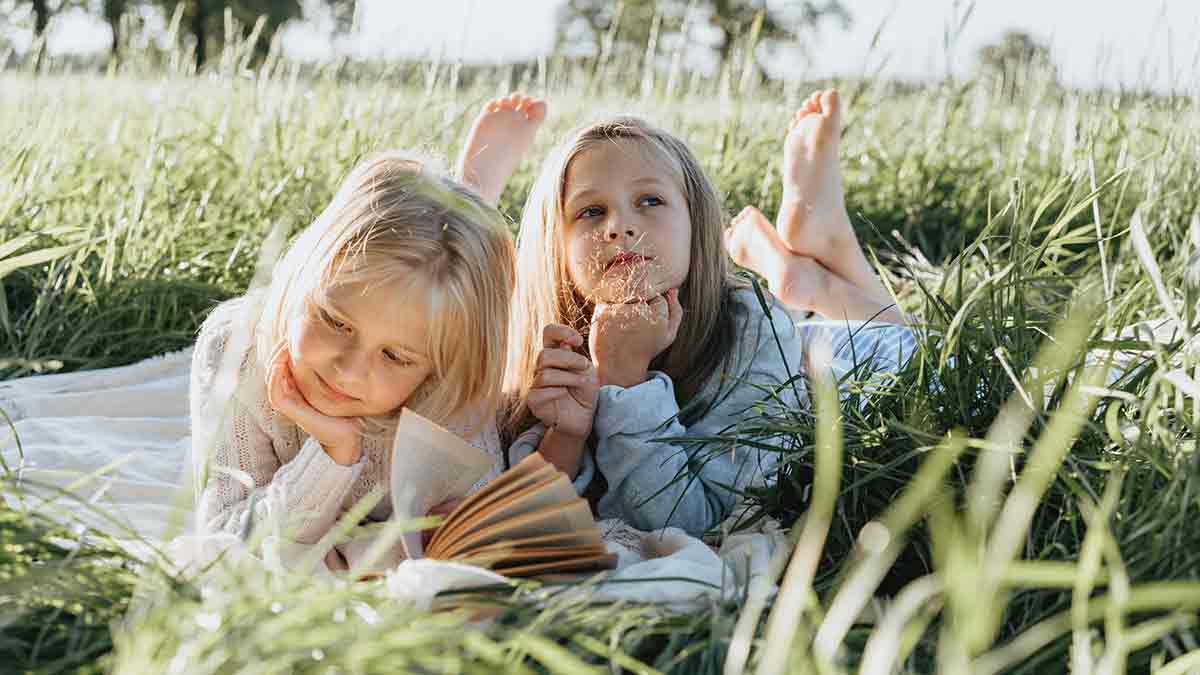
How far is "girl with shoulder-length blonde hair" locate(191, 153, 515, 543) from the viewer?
177 cm

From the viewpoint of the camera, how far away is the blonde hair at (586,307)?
7.52 feet

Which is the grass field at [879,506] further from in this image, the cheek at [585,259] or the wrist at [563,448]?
the cheek at [585,259]

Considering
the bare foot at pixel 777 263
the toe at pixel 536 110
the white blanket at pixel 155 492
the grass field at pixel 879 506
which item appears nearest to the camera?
the grass field at pixel 879 506

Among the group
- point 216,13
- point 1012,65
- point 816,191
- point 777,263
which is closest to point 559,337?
point 777,263

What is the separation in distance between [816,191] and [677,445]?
4.38 ft

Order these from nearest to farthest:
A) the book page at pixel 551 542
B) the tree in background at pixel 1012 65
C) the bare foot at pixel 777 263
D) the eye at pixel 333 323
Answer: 1. the book page at pixel 551 542
2. the eye at pixel 333 323
3. the bare foot at pixel 777 263
4. the tree in background at pixel 1012 65

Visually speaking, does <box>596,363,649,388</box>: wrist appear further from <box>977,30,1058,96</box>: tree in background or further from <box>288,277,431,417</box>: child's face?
<box>977,30,1058,96</box>: tree in background

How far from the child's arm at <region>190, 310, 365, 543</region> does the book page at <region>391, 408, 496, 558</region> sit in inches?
5.1

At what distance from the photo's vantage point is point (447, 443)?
68.7 inches

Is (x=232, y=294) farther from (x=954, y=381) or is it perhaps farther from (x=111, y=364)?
(x=954, y=381)

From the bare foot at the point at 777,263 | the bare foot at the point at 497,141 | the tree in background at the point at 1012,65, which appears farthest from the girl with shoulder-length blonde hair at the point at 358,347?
the tree in background at the point at 1012,65

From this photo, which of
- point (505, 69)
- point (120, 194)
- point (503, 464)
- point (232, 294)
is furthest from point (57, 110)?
point (503, 464)

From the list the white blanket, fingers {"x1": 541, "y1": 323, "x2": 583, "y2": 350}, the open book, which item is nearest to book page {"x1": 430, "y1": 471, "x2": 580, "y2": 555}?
the open book

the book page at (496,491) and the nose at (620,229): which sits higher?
the nose at (620,229)
